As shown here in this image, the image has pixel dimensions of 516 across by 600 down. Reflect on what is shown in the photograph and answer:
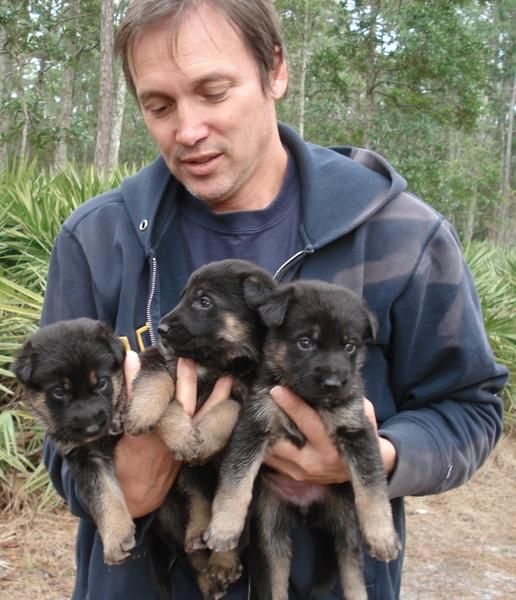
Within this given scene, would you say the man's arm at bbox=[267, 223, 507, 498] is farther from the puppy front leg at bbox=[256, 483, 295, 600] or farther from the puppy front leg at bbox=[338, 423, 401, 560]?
the puppy front leg at bbox=[256, 483, 295, 600]

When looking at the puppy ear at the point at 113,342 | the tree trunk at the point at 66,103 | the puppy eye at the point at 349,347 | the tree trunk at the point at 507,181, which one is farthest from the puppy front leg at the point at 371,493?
the tree trunk at the point at 507,181

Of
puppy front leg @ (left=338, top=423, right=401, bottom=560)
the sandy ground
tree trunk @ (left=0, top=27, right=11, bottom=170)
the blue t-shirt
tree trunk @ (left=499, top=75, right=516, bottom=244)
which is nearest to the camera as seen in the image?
puppy front leg @ (left=338, top=423, right=401, bottom=560)

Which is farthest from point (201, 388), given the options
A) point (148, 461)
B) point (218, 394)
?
point (148, 461)

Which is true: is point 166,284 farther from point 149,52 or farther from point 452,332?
point 452,332

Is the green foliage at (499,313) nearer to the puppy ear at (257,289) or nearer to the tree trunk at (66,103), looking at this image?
the puppy ear at (257,289)

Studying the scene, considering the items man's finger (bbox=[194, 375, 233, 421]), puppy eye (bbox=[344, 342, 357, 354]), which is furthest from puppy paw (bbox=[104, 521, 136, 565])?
puppy eye (bbox=[344, 342, 357, 354])

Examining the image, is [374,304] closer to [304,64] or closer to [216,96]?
[216,96]

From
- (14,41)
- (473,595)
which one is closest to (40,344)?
(473,595)
